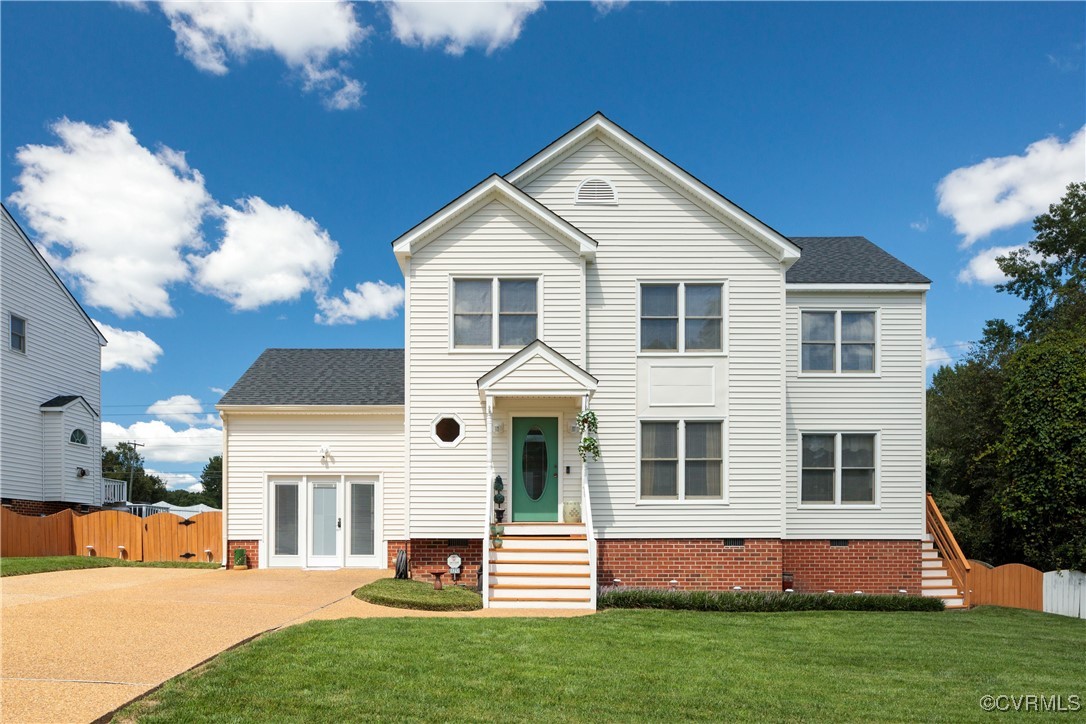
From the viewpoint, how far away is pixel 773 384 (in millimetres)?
15148

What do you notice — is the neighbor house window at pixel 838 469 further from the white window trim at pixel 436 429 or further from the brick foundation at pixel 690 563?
the white window trim at pixel 436 429

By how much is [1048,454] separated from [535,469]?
11446 mm

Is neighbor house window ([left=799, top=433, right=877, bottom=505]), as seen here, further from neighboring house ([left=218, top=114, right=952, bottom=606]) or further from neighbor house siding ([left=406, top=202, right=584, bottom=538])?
neighbor house siding ([left=406, top=202, right=584, bottom=538])

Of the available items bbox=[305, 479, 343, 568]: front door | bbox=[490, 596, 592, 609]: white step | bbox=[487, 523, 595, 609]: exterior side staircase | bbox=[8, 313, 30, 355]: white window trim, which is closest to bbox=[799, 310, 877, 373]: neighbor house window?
bbox=[487, 523, 595, 609]: exterior side staircase

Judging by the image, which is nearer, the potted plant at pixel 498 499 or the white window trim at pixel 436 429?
the potted plant at pixel 498 499

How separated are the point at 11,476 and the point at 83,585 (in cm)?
918

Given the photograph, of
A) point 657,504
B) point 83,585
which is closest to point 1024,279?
point 657,504

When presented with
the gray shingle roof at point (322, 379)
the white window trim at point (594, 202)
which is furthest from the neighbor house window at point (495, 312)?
the gray shingle roof at point (322, 379)

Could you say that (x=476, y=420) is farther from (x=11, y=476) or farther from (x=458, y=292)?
(x=11, y=476)

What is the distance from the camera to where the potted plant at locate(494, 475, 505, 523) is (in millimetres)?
14570

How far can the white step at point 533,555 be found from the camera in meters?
13.3

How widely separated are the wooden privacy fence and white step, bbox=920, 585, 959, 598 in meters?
16.2

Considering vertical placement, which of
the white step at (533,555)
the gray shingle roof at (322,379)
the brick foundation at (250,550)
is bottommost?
the brick foundation at (250,550)

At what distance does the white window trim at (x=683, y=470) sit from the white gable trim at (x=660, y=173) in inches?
145
